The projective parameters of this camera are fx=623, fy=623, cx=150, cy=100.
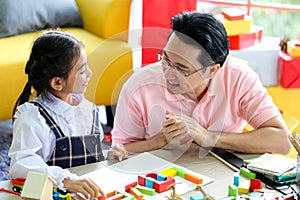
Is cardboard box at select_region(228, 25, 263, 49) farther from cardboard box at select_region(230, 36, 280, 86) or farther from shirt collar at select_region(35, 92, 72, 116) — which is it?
shirt collar at select_region(35, 92, 72, 116)

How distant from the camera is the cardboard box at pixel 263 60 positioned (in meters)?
2.87

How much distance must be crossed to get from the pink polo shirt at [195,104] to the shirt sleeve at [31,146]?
265 mm

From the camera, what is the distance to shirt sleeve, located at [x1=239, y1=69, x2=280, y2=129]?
186cm

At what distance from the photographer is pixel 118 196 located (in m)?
1.46

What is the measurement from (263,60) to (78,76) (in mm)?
1381

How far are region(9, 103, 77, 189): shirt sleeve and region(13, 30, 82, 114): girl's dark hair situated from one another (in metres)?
0.11

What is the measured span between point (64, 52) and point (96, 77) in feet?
0.41

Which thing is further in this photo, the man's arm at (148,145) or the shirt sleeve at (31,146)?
the man's arm at (148,145)

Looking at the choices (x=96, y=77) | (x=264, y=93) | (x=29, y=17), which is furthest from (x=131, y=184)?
(x=29, y=17)

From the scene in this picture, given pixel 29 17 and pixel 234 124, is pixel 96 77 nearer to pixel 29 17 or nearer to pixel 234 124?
pixel 234 124

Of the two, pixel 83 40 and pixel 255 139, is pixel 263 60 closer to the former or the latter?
pixel 83 40

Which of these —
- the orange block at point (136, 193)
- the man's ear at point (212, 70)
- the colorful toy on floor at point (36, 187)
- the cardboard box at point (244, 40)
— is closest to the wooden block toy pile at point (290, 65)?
the cardboard box at point (244, 40)

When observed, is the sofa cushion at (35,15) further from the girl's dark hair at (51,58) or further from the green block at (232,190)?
the green block at (232,190)

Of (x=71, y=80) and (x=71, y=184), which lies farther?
(x=71, y=80)
